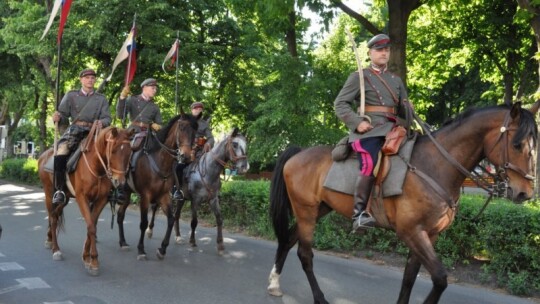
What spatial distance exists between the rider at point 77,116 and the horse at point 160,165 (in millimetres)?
1035

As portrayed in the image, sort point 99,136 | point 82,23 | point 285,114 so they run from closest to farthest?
point 99,136, point 285,114, point 82,23

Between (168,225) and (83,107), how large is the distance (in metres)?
2.47

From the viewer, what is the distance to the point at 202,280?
285 inches

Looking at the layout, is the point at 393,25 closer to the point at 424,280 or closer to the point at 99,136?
the point at 424,280

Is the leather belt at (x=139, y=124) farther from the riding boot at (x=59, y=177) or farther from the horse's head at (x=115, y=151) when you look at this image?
the horse's head at (x=115, y=151)

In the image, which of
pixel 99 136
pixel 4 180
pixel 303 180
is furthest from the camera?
pixel 4 180

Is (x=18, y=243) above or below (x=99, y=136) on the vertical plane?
below

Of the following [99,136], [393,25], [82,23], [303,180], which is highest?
[82,23]

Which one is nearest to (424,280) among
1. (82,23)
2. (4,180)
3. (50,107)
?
(82,23)

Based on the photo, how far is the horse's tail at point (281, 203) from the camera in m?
6.71

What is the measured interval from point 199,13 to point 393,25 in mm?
11081

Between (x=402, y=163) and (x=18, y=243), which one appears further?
(x=18, y=243)

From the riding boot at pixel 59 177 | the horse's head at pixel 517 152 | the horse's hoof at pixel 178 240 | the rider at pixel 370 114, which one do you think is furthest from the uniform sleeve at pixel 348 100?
the horse's hoof at pixel 178 240

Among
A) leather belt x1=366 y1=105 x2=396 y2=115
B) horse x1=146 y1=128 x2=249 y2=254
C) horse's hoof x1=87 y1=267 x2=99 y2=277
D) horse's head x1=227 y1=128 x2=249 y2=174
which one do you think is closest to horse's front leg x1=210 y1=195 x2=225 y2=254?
horse x1=146 y1=128 x2=249 y2=254
